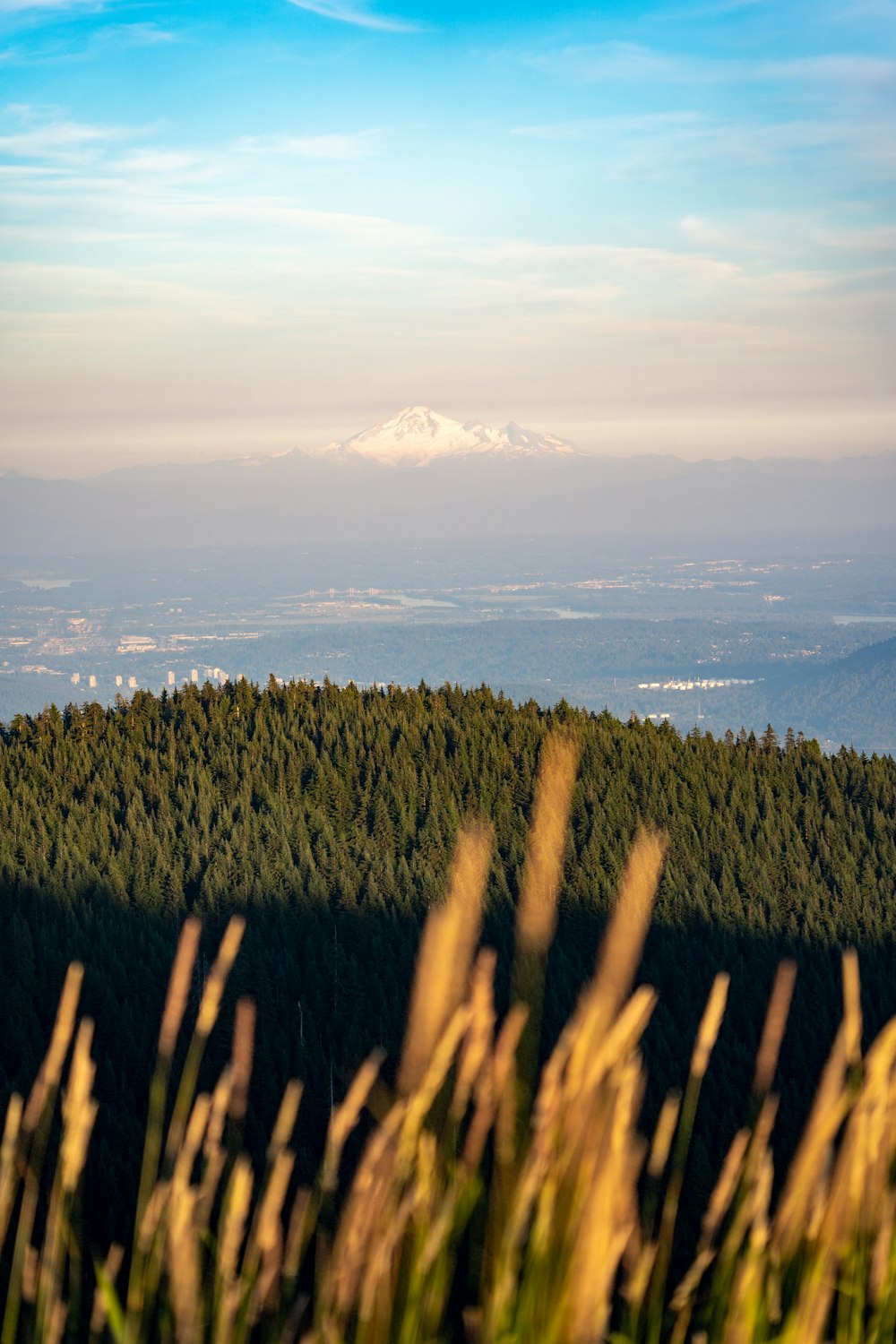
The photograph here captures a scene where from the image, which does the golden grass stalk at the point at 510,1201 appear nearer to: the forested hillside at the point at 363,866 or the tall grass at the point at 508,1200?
the tall grass at the point at 508,1200

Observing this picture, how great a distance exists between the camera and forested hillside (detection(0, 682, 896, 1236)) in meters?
26.9

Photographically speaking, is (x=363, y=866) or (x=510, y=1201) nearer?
(x=510, y=1201)

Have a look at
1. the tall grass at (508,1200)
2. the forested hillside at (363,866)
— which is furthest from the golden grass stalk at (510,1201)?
the forested hillside at (363,866)

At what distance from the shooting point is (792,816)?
4697 centimetres

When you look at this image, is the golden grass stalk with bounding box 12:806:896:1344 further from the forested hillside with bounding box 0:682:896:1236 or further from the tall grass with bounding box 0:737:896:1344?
the forested hillside with bounding box 0:682:896:1236

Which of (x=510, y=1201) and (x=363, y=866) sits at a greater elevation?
(x=510, y=1201)

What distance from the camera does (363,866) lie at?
3881 centimetres

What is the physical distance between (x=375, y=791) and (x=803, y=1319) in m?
41.0

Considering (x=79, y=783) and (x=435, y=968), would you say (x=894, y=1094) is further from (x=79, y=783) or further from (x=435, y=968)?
(x=79, y=783)

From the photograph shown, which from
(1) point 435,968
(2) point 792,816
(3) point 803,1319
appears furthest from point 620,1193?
(2) point 792,816

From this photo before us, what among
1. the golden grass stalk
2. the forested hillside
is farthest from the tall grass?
the forested hillside

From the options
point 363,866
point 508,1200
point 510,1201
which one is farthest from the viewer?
point 363,866

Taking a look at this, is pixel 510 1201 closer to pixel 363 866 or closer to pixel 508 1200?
pixel 508 1200

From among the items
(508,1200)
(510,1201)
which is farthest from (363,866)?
(510,1201)
